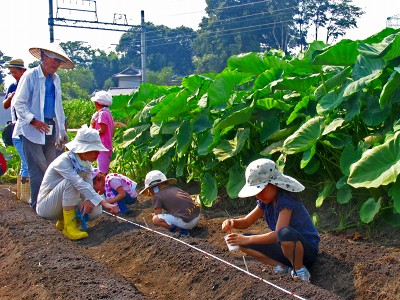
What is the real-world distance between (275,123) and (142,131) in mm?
2798

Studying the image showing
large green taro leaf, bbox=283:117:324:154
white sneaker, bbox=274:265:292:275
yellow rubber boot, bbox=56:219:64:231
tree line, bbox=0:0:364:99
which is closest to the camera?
white sneaker, bbox=274:265:292:275

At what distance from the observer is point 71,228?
5734 mm

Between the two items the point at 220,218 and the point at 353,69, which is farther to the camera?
the point at 220,218

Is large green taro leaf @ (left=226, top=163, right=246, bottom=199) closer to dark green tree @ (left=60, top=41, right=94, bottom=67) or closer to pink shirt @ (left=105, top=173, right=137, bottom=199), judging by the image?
pink shirt @ (left=105, top=173, right=137, bottom=199)

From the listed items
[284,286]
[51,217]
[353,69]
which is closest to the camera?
[284,286]

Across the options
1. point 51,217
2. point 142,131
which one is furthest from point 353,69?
point 142,131

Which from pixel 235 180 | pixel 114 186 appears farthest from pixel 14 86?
pixel 235 180

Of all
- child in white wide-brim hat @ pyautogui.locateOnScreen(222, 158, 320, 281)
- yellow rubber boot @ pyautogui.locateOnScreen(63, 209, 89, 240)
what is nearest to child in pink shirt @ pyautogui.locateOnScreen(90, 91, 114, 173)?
yellow rubber boot @ pyautogui.locateOnScreen(63, 209, 89, 240)

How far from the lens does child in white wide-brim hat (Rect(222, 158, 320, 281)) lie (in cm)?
386

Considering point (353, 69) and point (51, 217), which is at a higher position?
point (353, 69)

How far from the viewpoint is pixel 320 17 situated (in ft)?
117

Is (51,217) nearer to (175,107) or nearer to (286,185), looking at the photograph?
(175,107)

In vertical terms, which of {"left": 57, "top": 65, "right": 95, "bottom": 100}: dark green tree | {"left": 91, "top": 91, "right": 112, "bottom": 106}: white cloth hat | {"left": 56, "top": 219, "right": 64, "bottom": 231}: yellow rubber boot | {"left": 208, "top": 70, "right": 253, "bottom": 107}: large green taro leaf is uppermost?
{"left": 208, "top": 70, "right": 253, "bottom": 107}: large green taro leaf

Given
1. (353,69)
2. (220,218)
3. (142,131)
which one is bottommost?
(220,218)
